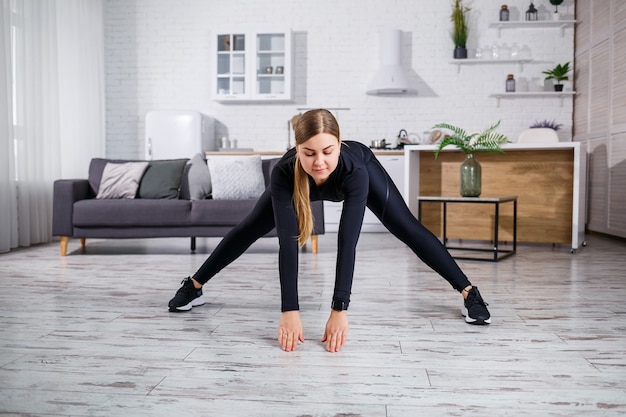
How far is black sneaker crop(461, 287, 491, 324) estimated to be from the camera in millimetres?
2160

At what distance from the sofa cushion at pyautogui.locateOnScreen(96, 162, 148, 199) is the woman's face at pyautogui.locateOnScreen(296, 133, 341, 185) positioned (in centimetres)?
310

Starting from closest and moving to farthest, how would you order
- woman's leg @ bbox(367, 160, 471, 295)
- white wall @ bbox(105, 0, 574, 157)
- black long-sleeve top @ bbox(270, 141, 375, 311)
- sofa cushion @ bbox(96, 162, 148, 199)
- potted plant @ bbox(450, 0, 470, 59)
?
black long-sleeve top @ bbox(270, 141, 375, 311) < woman's leg @ bbox(367, 160, 471, 295) < sofa cushion @ bbox(96, 162, 148, 199) < potted plant @ bbox(450, 0, 470, 59) < white wall @ bbox(105, 0, 574, 157)

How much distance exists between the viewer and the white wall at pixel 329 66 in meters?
6.62

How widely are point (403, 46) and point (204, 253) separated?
12.1ft

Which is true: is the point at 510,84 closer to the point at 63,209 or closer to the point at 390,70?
the point at 390,70

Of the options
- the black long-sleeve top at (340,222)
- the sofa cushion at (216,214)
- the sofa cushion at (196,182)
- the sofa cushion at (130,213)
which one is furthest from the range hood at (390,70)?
the black long-sleeve top at (340,222)

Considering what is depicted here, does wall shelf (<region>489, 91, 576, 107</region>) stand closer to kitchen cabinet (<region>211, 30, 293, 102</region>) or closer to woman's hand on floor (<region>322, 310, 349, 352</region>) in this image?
kitchen cabinet (<region>211, 30, 293, 102</region>)

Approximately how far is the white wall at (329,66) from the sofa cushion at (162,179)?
2.32 m

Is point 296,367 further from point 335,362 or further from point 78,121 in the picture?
point 78,121

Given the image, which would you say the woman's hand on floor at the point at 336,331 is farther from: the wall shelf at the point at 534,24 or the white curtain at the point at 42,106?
the wall shelf at the point at 534,24

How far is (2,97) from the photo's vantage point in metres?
4.50

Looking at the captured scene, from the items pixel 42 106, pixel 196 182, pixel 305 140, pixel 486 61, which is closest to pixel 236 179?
pixel 196 182

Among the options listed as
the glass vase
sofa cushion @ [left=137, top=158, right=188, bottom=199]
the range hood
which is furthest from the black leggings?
the range hood

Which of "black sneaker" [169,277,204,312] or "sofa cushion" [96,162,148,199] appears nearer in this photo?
"black sneaker" [169,277,204,312]
